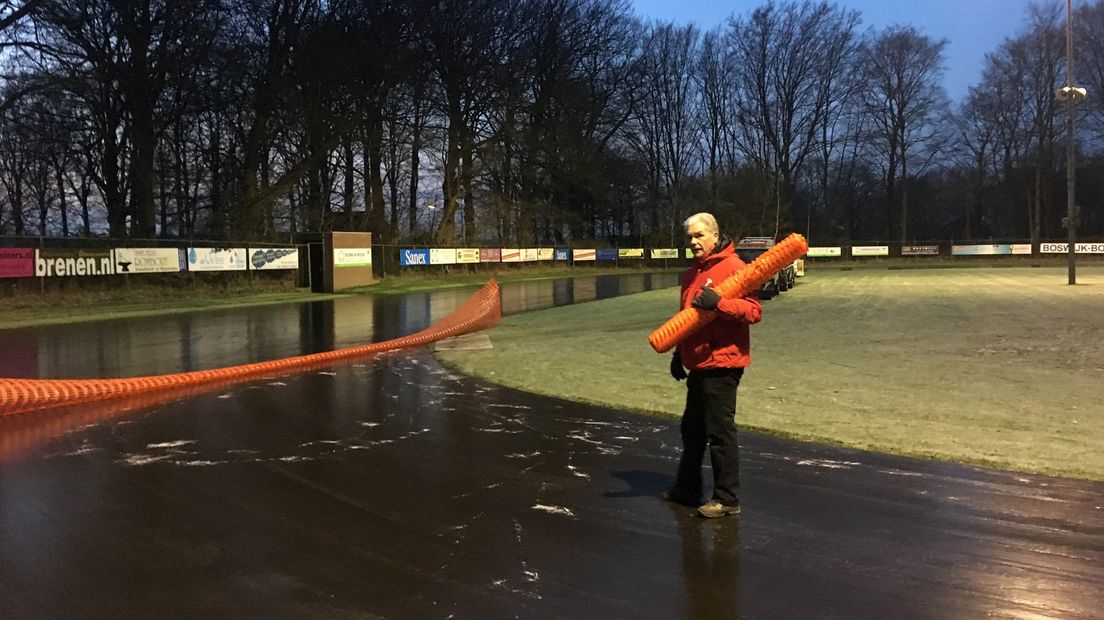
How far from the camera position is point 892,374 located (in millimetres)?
10383

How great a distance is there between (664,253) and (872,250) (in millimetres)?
17993

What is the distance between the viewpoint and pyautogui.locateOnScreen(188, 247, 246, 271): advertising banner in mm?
28125

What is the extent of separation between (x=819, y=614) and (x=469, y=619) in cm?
169

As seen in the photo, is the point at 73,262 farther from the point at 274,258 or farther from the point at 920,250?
the point at 920,250

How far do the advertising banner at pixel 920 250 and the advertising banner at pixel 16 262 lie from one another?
6129cm

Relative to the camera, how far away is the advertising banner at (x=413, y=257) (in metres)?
41.3

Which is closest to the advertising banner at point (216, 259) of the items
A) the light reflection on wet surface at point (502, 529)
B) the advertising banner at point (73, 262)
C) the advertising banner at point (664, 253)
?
the advertising banner at point (73, 262)

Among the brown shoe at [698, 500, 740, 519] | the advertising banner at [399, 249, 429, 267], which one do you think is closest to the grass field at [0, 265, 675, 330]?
the advertising banner at [399, 249, 429, 267]

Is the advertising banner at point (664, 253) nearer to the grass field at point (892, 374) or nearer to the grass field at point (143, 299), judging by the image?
the grass field at point (143, 299)

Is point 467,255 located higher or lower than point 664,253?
lower

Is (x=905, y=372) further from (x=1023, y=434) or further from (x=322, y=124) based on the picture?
(x=322, y=124)

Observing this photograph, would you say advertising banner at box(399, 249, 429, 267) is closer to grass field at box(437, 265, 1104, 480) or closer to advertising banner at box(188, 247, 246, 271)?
advertising banner at box(188, 247, 246, 271)

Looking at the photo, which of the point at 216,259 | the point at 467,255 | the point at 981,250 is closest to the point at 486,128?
the point at 467,255

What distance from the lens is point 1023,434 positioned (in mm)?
6910
